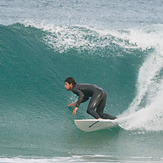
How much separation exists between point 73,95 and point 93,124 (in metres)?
1.93

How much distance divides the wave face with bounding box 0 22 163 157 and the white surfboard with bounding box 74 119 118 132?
15 cm

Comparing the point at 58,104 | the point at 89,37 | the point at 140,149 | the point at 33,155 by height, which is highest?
the point at 89,37

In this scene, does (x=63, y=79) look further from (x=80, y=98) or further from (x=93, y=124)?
(x=93, y=124)

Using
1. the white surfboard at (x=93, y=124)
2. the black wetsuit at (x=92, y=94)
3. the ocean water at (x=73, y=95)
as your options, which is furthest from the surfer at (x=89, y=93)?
the ocean water at (x=73, y=95)

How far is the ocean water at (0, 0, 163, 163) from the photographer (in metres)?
6.36

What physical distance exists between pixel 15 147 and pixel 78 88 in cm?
195

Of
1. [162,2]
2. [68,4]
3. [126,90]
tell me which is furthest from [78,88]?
[162,2]

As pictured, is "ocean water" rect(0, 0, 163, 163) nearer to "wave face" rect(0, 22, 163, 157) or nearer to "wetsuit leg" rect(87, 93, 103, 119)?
"wave face" rect(0, 22, 163, 157)

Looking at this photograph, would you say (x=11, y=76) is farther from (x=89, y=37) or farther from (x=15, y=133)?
(x=89, y=37)

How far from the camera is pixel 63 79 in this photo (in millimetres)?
9695

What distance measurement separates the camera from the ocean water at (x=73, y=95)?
20.9ft

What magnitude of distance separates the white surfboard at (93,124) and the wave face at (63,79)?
0.15 m

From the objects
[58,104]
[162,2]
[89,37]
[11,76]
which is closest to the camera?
[58,104]

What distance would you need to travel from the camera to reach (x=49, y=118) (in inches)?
306
